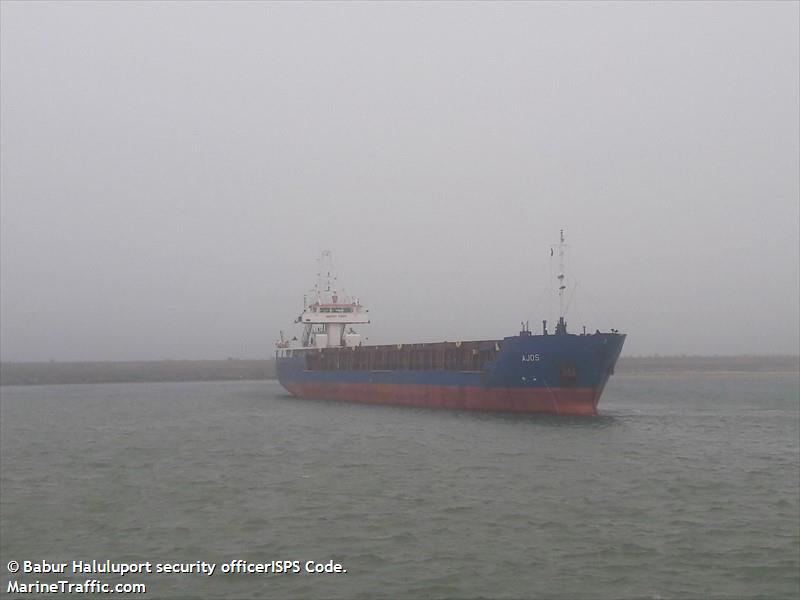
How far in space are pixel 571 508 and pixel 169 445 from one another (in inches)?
656

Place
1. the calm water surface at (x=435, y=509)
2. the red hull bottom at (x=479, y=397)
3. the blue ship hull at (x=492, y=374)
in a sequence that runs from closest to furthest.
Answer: the calm water surface at (x=435, y=509) < the blue ship hull at (x=492, y=374) < the red hull bottom at (x=479, y=397)

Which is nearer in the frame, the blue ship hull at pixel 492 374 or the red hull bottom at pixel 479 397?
the blue ship hull at pixel 492 374

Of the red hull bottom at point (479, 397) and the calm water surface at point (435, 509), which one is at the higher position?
the red hull bottom at point (479, 397)

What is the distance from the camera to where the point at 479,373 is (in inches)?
1288

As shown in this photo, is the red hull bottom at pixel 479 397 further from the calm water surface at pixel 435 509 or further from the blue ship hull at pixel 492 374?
the calm water surface at pixel 435 509

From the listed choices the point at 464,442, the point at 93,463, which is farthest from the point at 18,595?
the point at 464,442

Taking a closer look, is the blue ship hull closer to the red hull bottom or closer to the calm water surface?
the red hull bottom

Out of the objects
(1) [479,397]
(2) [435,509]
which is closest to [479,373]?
(1) [479,397]

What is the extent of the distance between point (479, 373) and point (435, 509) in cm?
1887

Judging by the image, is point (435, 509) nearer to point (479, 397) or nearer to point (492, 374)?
point (492, 374)

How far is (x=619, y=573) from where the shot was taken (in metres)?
10.2

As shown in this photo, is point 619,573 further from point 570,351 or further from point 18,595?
point 570,351

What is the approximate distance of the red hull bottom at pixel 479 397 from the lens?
2945cm

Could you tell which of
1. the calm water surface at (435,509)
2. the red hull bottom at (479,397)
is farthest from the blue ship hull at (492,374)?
the calm water surface at (435,509)
